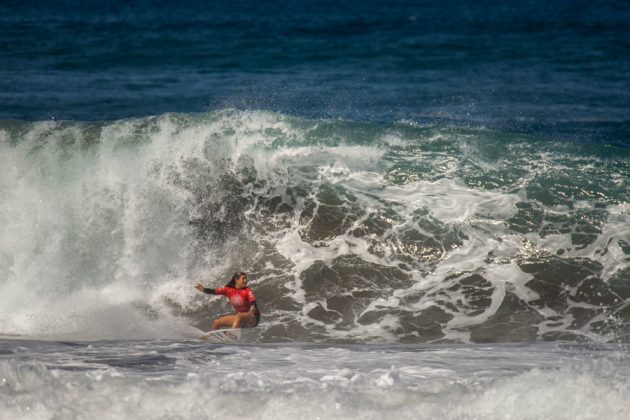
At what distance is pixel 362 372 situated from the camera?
643 centimetres

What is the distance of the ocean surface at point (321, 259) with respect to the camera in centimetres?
584

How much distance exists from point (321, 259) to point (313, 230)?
1.97 ft

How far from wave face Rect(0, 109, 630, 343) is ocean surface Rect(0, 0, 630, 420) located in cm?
3

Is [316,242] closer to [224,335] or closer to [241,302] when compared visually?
[241,302]

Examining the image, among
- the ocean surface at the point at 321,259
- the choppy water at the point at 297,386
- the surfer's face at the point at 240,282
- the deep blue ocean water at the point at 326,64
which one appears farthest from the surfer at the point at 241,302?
the deep blue ocean water at the point at 326,64

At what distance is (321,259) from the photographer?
11203 millimetres

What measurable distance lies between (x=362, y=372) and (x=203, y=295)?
450cm

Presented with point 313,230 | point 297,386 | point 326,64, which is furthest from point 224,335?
point 326,64

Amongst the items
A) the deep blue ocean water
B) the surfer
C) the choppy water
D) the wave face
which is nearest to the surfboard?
the surfer

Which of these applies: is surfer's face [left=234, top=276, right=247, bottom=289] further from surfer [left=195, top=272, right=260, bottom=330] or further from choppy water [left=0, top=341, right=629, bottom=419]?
Answer: choppy water [left=0, top=341, right=629, bottom=419]

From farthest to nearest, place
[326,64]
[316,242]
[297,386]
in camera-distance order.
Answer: [326,64] < [316,242] < [297,386]

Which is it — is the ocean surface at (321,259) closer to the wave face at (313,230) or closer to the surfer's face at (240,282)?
the wave face at (313,230)

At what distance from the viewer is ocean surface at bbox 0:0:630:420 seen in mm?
5836

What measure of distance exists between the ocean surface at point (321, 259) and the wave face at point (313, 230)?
29 millimetres
